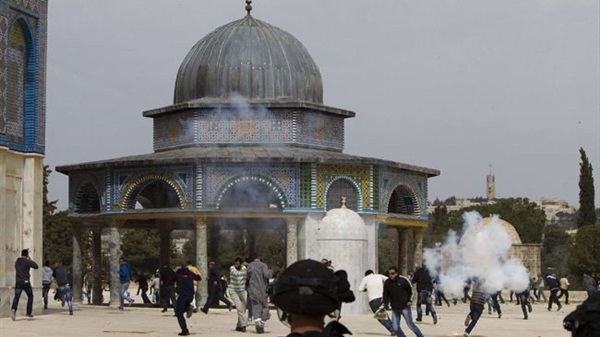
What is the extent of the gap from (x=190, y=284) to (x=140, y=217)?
13.5m

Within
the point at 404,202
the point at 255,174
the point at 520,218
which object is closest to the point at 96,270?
the point at 255,174

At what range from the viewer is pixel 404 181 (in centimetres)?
3781

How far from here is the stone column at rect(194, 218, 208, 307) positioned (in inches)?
1356

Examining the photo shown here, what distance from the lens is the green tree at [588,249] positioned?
235 ft

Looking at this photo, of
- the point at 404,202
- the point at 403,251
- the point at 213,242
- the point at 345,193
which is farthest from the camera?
the point at 213,242

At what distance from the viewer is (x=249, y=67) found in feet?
125

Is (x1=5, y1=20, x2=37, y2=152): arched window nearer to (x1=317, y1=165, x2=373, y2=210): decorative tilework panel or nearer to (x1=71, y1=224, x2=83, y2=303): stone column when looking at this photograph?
(x1=317, y1=165, x2=373, y2=210): decorative tilework panel

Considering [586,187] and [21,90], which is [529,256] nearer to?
[586,187]

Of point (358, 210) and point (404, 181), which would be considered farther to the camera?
point (404, 181)

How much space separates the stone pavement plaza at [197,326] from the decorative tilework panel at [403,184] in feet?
20.0

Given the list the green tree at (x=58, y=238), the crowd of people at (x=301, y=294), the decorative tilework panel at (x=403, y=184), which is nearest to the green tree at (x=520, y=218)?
the green tree at (x=58, y=238)

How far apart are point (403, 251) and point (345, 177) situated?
5.25 metres

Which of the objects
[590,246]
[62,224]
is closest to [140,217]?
[62,224]

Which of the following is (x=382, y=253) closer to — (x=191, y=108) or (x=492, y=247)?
(x=191, y=108)
